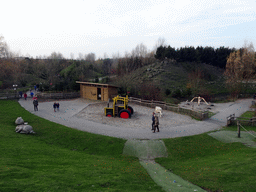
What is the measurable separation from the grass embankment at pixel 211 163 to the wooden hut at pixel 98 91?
16.8 meters

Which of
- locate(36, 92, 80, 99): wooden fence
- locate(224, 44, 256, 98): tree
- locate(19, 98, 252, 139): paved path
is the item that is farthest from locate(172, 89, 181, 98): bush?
locate(36, 92, 80, 99): wooden fence

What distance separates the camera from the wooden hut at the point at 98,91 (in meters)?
27.9

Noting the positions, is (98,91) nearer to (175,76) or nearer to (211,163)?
(211,163)

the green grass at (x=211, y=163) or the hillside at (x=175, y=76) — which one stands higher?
the hillside at (x=175, y=76)

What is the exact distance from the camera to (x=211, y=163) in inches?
338

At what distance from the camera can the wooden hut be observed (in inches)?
1097

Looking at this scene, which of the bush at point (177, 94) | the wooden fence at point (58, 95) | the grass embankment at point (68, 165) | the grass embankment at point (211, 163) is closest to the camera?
the grass embankment at point (68, 165)

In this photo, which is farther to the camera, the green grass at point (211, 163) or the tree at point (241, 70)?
the tree at point (241, 70)

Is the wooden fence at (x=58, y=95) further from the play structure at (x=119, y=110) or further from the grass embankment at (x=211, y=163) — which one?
the grass embankment at (x=211, y=163)

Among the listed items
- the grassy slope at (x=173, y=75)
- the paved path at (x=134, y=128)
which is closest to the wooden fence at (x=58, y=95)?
the paved path at (x=134, y=128)

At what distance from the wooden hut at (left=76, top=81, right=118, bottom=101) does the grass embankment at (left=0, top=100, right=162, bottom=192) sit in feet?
45.9

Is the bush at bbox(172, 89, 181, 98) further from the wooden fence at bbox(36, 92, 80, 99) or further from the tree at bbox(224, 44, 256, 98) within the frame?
the wooden fence at bbox(36, 92, 80, 99)

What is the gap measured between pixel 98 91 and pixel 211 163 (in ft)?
74.3

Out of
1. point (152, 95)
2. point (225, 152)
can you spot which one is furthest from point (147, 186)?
point (152, 95)
